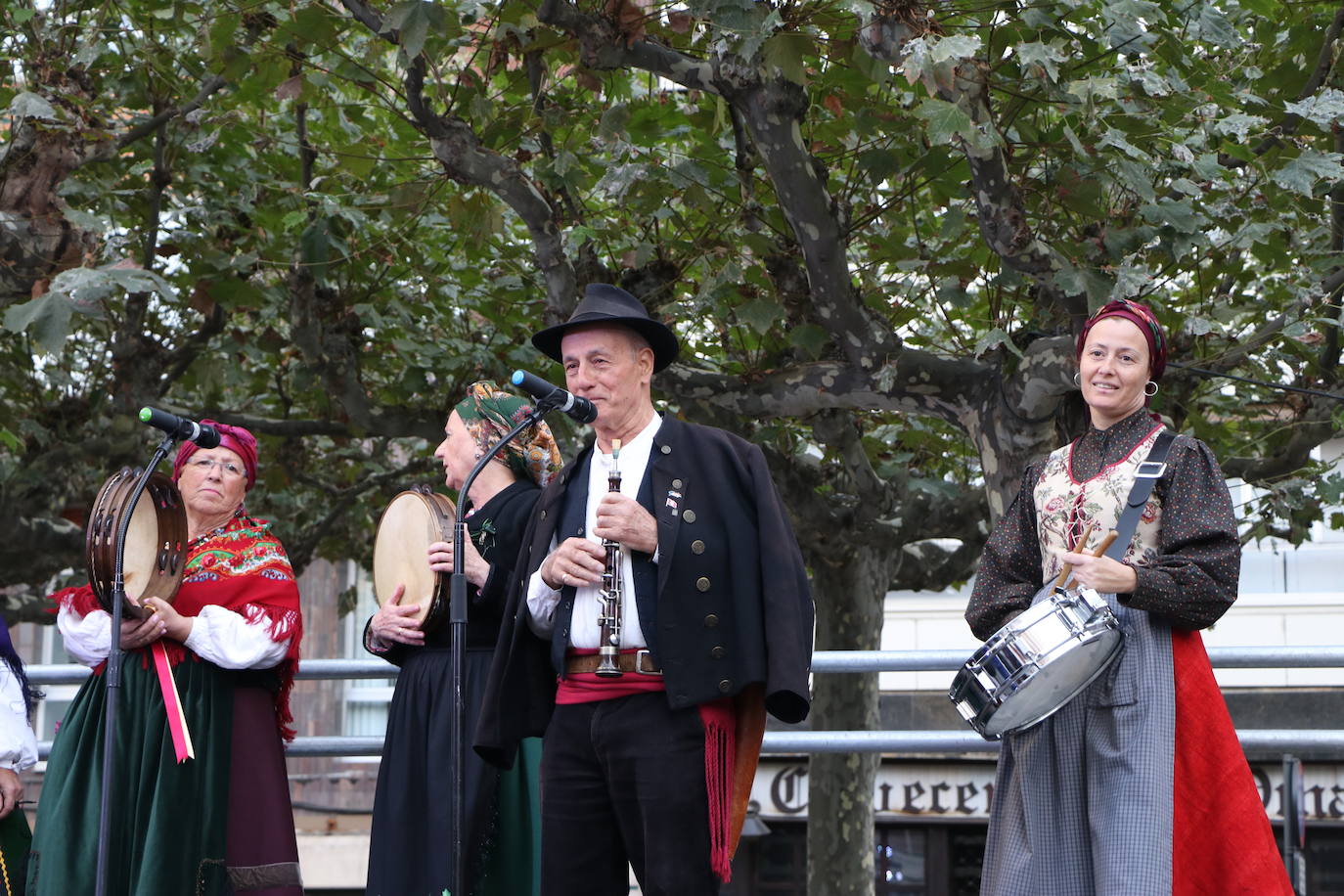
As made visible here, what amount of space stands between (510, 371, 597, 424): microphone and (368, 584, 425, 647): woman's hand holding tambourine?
103 cm

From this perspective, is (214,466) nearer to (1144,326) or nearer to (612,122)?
(612,122)

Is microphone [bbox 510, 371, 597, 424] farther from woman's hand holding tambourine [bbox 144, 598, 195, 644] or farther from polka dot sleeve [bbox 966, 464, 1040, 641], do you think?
woman's hand holding tambourine [bbox 144, 598, 195, 644]

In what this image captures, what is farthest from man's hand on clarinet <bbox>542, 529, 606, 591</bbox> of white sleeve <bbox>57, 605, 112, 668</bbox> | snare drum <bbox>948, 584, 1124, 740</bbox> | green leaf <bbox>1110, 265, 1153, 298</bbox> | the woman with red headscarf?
green leaf <bbox>1110, 265, 1153, 298</bbox>

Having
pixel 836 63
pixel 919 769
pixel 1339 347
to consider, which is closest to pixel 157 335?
pixel 836 63

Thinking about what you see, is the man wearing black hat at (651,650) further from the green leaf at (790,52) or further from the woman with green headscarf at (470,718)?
the green leaf at (790,52)

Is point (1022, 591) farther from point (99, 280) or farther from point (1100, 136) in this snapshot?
point (99, 280)

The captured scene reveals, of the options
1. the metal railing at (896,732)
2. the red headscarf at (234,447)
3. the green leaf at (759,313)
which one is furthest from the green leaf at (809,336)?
the red headscarf at (234,447)

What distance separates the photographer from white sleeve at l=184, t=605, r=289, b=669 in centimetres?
423

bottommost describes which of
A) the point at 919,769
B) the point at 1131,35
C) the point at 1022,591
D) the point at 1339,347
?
the point at 919,769

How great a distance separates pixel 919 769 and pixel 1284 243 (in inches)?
317

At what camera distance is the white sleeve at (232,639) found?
423 cm

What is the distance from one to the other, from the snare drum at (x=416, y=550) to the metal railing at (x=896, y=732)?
0.69 meters

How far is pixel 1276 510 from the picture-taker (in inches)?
289

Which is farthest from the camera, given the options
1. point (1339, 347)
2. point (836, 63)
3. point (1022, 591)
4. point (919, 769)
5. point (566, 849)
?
point (919, 769)
